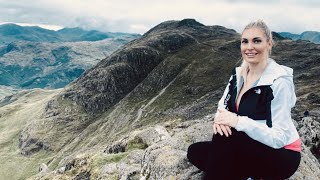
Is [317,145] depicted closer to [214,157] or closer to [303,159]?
[303,159]

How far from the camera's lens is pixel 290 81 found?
10.6 metres

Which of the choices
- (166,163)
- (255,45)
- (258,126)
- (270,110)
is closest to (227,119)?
(258,126)

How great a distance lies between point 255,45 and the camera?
11164 mm

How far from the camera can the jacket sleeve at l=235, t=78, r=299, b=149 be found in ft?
33.3

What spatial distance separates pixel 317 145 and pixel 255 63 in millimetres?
39969

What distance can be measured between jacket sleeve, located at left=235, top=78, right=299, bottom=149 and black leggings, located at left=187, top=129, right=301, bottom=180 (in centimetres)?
28

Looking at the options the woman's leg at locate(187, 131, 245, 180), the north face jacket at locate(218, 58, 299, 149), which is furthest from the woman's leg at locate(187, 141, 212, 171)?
the north face jacket at locate(218, 58, 299, 149)

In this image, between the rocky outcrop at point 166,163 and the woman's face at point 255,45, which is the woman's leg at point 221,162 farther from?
the rocky outcrop at point 166,163

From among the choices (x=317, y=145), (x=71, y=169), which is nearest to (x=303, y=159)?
(x=71, y=169)

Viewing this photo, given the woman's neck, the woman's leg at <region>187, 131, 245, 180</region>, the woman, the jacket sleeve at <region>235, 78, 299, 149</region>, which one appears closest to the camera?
the jacket sleeve at <region>235, 78, 299, 149</region>

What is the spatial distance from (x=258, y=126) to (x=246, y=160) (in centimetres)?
127

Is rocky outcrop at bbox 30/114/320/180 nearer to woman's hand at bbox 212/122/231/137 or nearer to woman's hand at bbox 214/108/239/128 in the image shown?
woman's hand at bbox 212/122/231/137

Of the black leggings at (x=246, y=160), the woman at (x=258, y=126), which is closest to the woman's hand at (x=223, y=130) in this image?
the woman at (x=258, y=126)

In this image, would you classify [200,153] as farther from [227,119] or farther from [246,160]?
[227,119]
